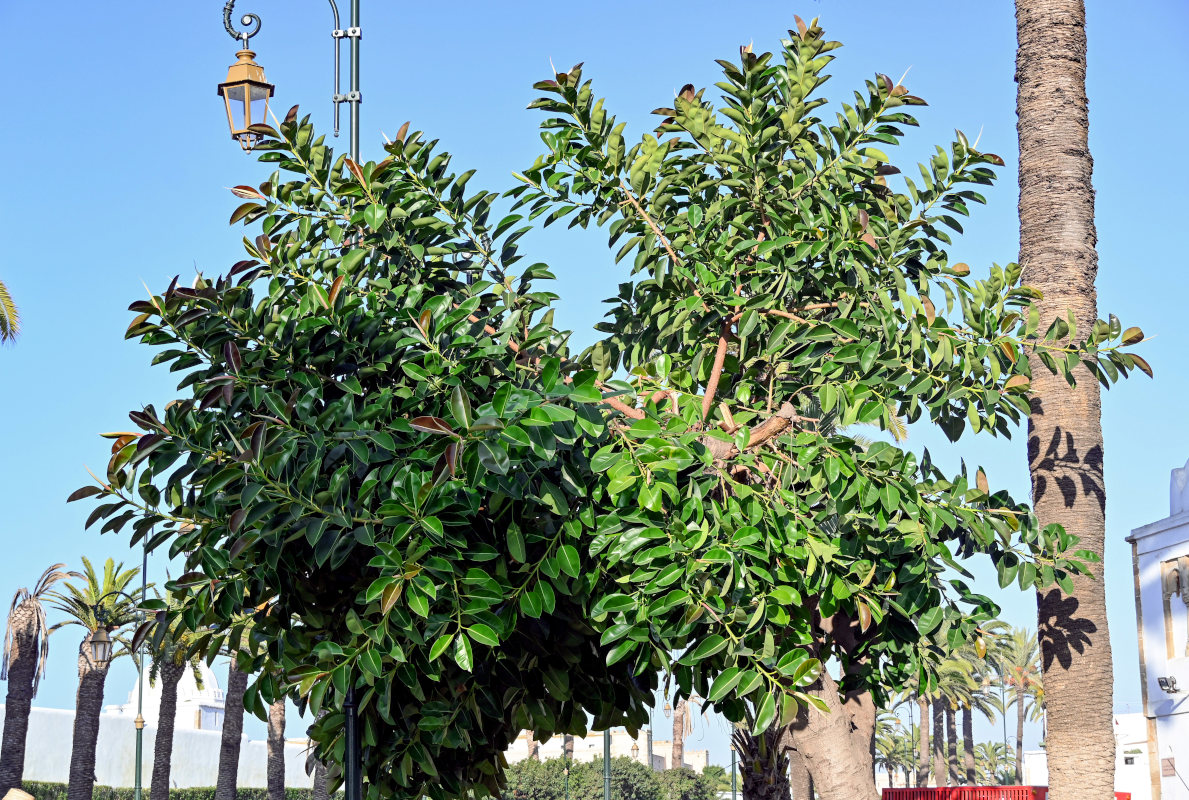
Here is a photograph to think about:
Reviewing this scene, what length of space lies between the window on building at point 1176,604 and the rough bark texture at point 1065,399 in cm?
1911

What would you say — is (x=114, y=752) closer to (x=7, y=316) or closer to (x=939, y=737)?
(x=7, y=316)

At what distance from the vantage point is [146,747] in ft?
164

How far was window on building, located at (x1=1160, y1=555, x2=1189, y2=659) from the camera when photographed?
24438 mm

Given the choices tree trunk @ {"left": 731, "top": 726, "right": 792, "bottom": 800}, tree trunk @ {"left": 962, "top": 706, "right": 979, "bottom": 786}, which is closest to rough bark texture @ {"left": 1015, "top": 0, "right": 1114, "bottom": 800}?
tree trunk @ {"left": 731, "top": 726, "right": 792, "bottom": 800}

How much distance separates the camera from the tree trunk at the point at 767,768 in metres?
11.3

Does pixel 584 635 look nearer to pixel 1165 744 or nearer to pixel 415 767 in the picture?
pixel 415 767

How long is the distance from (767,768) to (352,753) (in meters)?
6.09

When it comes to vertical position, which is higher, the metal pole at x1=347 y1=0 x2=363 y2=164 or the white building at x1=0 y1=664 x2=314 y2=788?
the metal pole at x1=347 y1=0 x2=363 y2=164

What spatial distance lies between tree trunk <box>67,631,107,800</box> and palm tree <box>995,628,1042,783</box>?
141ft

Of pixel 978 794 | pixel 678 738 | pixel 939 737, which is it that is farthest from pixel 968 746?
pixel 978 794

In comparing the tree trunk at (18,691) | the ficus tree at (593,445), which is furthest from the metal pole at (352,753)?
the tree trunk at (18,691)

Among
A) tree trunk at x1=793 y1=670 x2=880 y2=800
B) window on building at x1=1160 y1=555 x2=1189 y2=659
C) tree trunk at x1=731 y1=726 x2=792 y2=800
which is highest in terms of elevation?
window on building at x1=1160 y1=555 x2=1189 y2=659

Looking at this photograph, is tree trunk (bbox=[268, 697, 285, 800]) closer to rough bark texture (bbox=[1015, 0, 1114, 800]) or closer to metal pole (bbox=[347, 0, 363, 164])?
metal pole (bbox=[347, 0, 363, 164])

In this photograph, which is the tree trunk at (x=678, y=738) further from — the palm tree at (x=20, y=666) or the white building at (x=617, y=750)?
the palm tree at (x=20, y=666)
